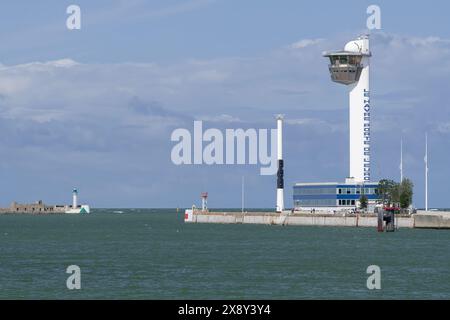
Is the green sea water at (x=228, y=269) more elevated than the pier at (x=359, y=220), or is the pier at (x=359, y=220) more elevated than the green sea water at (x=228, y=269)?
the pier at (x=359, y=220)

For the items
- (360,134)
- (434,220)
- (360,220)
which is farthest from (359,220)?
(360,134)

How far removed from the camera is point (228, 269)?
84.8m

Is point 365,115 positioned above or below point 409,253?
above

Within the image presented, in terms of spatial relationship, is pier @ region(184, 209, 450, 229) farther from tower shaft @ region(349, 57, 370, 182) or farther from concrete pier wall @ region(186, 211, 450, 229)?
tower shaft @ region(349, 57, 370, 182)

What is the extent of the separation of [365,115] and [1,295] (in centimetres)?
13849

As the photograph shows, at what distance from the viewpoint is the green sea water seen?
66.9 m

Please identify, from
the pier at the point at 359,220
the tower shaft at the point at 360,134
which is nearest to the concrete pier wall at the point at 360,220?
the pier at the point at 359,220

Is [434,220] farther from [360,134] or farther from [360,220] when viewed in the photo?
[360,134]

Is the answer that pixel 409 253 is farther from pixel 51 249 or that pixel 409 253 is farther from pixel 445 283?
pixel 51 249

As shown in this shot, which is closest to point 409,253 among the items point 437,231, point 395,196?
point 437,231

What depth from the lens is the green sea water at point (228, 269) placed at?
66875 mm

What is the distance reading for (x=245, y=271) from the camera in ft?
271

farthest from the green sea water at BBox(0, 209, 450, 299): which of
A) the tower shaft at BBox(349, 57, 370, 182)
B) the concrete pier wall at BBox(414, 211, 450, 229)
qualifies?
the tower shaft at BBox(349, 57, 370, 182)

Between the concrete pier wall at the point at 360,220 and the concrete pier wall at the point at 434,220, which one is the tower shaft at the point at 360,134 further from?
the concrete pier wall at the point at 434,220
